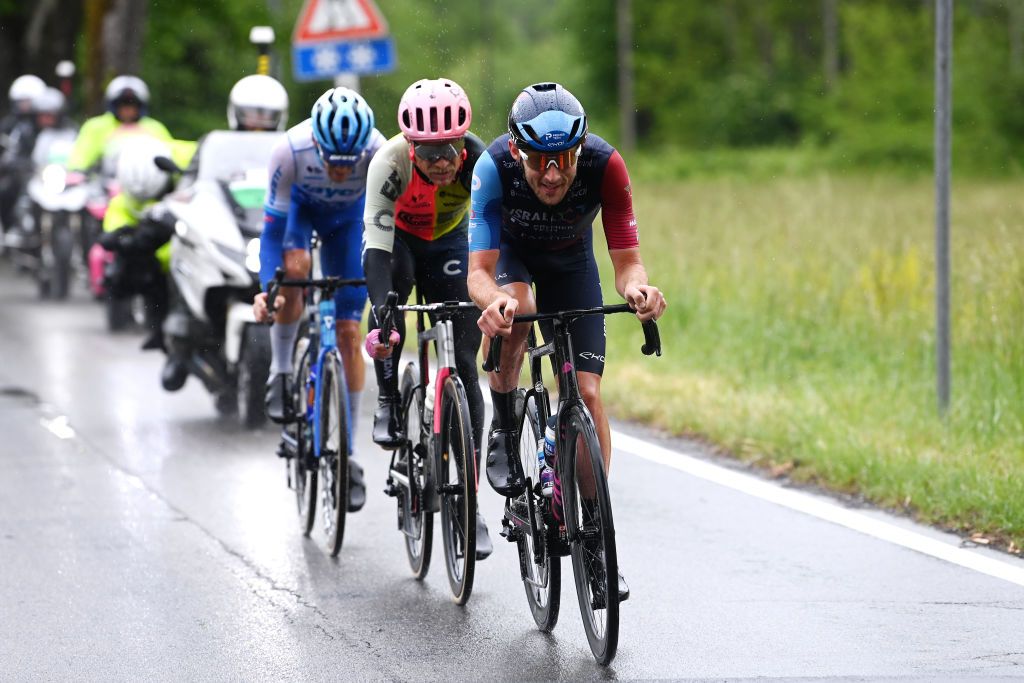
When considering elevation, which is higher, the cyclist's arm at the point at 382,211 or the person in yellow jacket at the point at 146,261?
the cyclist's arm at the point at 382,211

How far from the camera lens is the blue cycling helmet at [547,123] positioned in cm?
573

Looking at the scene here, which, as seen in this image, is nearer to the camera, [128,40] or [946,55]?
[946,55]

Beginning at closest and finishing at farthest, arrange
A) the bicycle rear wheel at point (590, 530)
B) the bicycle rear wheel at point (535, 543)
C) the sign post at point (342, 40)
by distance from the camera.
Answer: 1. the bicycle rear wheel at point (590, 530)
2. the bicycle rear wheel at point (535, 543)
3. the sign post at point (342, 40)

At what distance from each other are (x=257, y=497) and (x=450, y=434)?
8.08 feet

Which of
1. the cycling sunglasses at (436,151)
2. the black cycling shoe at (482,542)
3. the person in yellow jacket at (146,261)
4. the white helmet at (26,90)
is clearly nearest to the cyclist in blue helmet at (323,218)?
the cycling sunglasses at (436,151)

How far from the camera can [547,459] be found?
6.03m

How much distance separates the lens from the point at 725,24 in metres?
80.2

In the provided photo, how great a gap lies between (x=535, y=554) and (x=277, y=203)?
2695mm

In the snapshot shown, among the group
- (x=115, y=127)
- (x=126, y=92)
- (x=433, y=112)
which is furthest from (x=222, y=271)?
(x=115, y=127)

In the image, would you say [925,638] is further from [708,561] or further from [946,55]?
[946,55]

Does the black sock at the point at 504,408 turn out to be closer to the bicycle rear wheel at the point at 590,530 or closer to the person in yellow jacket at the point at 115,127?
the bicycle rear wheel at the point at 590,530

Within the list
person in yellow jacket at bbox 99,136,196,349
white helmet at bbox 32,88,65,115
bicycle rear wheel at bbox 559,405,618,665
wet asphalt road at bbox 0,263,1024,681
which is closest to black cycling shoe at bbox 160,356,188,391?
person in yellow jacket at bbox 99,136,196,349

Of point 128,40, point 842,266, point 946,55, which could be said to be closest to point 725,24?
point 128,40

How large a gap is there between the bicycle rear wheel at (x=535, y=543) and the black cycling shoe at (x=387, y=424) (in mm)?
954
